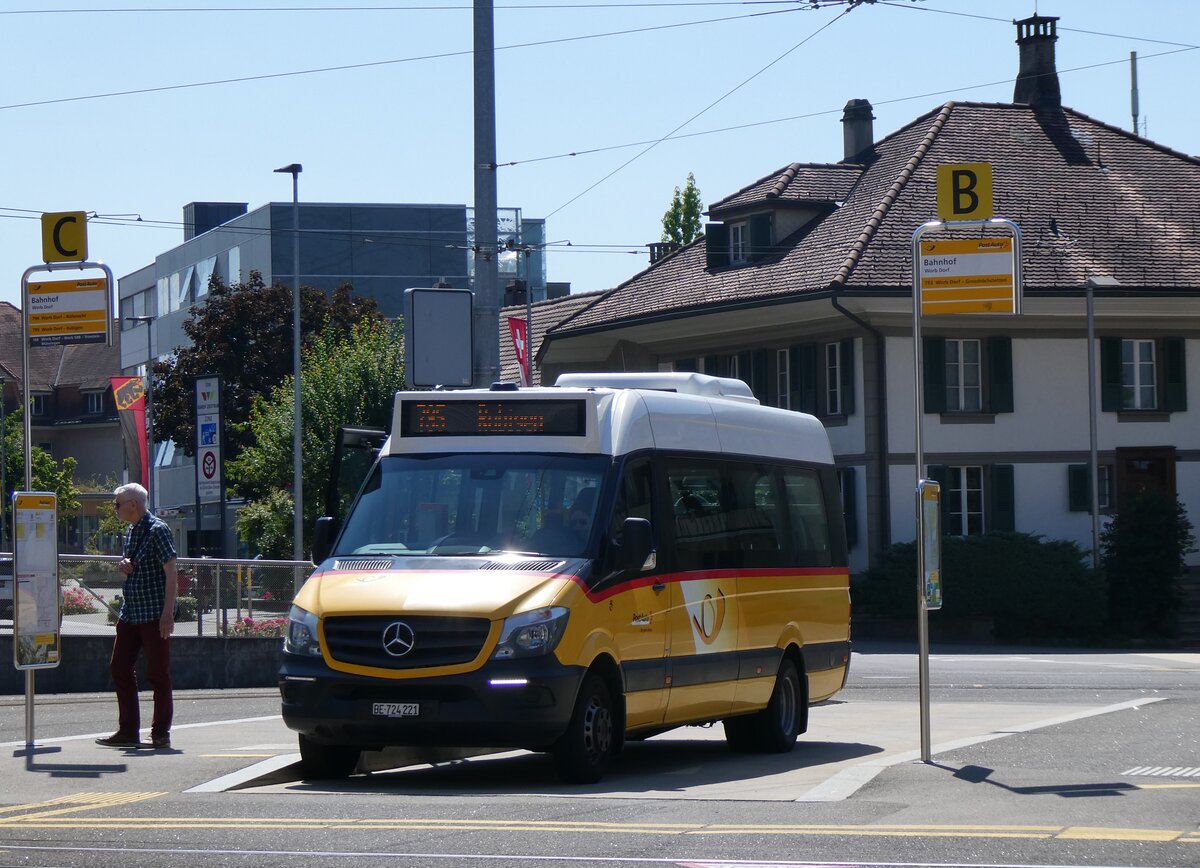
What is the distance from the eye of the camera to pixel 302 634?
11.6 m

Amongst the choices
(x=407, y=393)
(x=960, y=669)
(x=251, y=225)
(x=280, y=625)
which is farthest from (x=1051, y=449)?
(x=251, y=225)

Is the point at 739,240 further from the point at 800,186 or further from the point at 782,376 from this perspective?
the point at 782,376

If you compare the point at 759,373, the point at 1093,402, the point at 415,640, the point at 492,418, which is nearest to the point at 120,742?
the point at 415,640

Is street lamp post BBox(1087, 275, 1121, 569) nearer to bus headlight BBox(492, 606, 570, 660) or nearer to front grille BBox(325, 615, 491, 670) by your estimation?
bus headlight BBox(492, 606, 570, 660)

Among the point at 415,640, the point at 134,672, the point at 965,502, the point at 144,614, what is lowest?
the point at 134,672

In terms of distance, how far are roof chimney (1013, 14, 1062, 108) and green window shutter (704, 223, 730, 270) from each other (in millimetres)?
8912

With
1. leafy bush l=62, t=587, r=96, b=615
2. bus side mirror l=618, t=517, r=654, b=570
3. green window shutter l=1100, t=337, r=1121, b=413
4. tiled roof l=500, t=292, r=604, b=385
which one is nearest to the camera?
bus side mirror l=618, t=517, r=654, b=570

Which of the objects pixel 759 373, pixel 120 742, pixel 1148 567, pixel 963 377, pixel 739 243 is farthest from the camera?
pixel 739 243

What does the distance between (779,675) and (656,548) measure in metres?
2.49

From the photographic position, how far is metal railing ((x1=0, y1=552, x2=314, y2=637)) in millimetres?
22203

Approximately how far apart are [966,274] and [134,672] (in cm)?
622

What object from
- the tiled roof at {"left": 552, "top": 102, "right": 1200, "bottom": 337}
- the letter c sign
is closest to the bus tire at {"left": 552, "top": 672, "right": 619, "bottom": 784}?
the letter c sign

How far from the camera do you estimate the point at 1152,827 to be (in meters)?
9.27

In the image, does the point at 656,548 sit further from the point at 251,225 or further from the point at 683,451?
the point at 251,225
